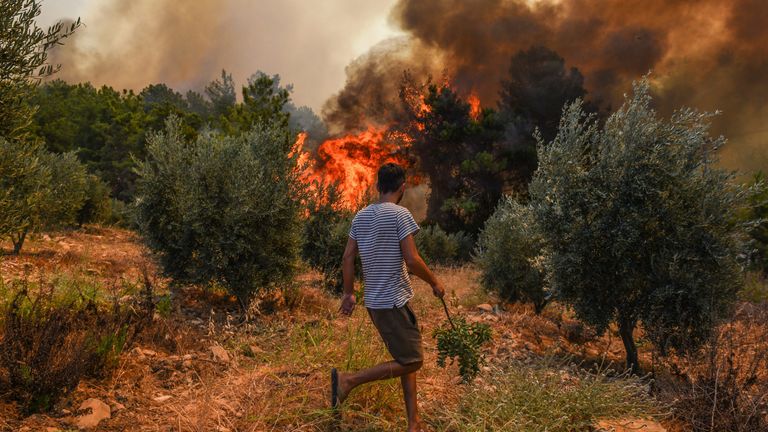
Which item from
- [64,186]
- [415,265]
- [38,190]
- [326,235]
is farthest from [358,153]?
[415,265]

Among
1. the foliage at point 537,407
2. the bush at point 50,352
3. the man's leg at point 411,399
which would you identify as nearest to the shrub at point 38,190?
the bush at point 50,352

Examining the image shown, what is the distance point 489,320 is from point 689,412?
→ 16.7ft

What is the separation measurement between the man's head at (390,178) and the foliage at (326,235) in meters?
8.40

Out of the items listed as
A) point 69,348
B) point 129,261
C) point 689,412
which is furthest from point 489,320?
point 129,261

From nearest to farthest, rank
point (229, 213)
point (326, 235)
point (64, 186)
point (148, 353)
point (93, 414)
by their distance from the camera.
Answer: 1. point (93, 414)
2. point (148, 353)
3. point (229, 213)
4. point (326, 235)
5. point (64, 186)

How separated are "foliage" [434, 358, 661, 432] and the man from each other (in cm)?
62

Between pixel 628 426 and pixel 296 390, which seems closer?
pixel 628 426

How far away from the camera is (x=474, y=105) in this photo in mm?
32625

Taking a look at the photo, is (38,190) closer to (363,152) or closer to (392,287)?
(392,287)

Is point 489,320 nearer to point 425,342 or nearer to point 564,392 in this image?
point 425,342

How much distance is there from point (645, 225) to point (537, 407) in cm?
408

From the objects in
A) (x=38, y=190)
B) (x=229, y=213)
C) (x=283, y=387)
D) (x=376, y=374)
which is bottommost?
(x=283, y=387)

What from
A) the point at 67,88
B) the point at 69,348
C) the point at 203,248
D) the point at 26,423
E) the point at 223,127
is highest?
the point at 67,88

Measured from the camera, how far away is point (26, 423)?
462cm
